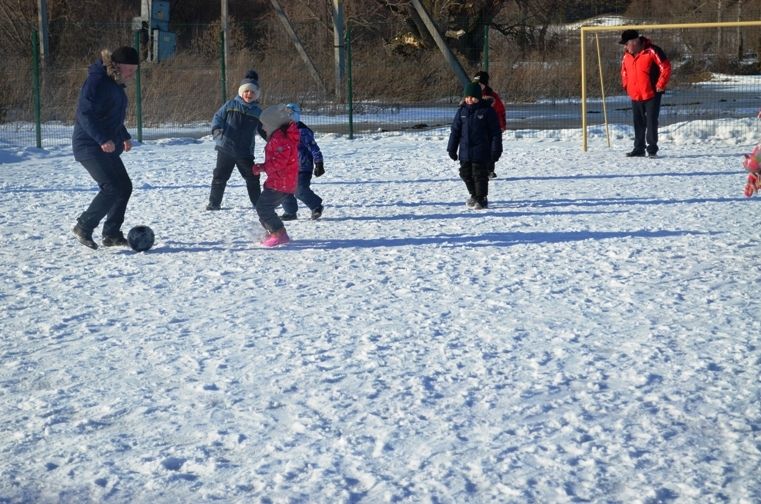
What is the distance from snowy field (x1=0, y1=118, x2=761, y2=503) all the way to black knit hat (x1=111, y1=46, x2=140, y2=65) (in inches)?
59.9

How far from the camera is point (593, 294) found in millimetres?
6844

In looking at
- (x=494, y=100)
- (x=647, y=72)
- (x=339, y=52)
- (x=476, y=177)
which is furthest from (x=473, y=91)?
(x=339, y=52)

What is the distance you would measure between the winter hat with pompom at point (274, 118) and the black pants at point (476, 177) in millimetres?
2324

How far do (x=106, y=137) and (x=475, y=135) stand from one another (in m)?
3.63

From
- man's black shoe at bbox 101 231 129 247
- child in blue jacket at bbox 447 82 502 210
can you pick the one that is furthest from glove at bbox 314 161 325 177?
man's black shoe at bbox 101 231 129 247

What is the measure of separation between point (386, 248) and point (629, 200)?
346cm

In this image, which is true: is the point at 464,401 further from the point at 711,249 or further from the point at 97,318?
the point at 711,249

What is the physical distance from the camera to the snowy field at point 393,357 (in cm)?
404

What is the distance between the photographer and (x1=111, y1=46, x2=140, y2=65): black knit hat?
8289 mm

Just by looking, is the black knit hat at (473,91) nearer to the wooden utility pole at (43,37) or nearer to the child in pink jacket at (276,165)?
the child in pink jacket at (276,165)

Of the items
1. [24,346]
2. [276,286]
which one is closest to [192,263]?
[276,286]

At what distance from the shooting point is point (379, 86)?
24500mm

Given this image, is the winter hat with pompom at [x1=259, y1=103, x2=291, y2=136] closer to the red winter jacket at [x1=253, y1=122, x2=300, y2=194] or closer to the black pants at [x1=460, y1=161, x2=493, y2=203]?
the red winter jacket at [x1=253, y1=122, x2=300, y2=194]

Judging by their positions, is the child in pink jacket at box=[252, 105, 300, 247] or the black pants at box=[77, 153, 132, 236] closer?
the black pants at box=[77, 153, 132, 236]
